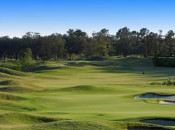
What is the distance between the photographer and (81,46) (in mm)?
158250

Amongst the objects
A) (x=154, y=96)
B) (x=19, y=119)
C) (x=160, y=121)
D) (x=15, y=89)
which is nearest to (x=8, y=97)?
(x=15, y=89)

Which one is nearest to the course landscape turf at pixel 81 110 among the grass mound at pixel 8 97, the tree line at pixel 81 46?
the grass mound at pixel 8 97

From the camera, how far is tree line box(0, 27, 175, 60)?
483 ft

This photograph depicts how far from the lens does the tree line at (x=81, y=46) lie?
5797 inches

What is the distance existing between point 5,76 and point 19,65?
29.5 meters

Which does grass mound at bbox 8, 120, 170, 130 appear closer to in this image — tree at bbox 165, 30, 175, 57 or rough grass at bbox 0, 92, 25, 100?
rough grass at bbox 0, 92, 25, 100

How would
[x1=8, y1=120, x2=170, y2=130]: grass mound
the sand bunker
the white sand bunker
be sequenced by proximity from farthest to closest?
the white sand bunker < the sand bunker < [x1=8, y1=120, x2=170, y2=130]: grass mound

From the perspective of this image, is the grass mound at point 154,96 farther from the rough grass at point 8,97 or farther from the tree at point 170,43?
the tree at point 170,43

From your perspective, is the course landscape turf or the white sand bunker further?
the white sand bunker

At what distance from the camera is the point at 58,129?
62.5 feet

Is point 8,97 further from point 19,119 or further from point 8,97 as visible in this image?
point 19,119

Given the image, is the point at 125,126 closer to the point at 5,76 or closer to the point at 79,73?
the point at 5,76

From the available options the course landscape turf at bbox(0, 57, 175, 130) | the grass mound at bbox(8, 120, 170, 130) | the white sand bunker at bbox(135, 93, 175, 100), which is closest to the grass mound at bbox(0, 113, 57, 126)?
the course landscape turf at bbox(0, 57, 175, 130)

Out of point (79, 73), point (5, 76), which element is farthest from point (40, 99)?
point (79, 73)
